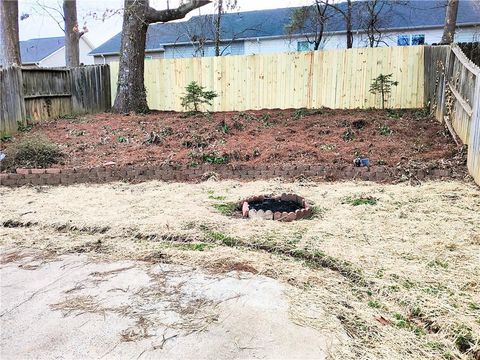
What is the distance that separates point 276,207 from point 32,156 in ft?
13.3

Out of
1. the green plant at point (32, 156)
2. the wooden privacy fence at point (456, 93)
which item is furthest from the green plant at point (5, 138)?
the wooden privacy fence at point (456, 93)

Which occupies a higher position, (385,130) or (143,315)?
(385,130)

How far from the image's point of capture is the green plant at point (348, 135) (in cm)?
648

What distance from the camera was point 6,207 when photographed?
462 cm

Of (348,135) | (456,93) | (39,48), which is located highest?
(39,48)

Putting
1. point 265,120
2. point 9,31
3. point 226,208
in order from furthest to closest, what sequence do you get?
point 9,31 < point 265,120 < point 226,208

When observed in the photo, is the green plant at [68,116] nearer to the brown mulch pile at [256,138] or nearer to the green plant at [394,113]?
the brown mulch pile at [256,138]

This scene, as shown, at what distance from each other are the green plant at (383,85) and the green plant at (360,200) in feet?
15.1

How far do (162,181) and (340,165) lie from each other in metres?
2.39

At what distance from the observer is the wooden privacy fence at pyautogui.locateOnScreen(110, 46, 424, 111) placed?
8.72 meters

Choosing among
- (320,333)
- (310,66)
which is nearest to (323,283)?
(320,333)

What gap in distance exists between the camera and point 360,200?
14.2 feet

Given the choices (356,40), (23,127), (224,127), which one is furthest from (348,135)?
(356,40)

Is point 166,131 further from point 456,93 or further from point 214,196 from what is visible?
point 456,93
